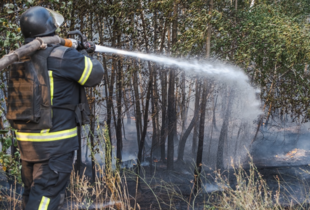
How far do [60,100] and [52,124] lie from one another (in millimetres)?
191

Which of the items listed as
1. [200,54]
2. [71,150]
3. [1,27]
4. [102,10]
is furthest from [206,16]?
[71,150]

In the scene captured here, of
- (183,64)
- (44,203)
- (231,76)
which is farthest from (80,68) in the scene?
(231,76)

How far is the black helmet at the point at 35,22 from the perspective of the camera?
81.5 inches

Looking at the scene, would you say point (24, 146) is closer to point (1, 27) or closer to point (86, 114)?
point (86, 114)

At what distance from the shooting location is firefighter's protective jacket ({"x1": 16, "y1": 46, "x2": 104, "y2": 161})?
→ 2.00 metres

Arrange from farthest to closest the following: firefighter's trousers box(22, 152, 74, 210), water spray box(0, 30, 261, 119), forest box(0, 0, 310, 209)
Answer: forest box(0, 0, 310, 209), firefighter's trousers box(22, 152, 74, 210), water spray box(0, 30, 261, 119)

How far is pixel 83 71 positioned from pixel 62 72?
0.50ft

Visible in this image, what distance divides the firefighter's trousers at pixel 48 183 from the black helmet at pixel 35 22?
0.97 m

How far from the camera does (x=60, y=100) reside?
2082mm

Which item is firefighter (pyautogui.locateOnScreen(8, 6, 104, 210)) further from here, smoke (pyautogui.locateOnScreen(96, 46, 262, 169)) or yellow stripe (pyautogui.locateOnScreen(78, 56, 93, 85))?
smoke (pyautogui.locateOnScreen(96, 46, 262, 169))

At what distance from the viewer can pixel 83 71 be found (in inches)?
80.2

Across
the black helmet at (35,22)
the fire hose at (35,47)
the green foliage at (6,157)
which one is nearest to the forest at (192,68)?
the green foliage at (6,157)

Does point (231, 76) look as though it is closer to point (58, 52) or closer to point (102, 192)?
point (102, 192)

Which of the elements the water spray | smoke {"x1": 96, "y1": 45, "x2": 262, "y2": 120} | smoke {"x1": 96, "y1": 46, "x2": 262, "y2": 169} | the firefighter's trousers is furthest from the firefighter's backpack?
smoke {"x1": 96, "y1": 46, "x2": 262, "y2": 169}
